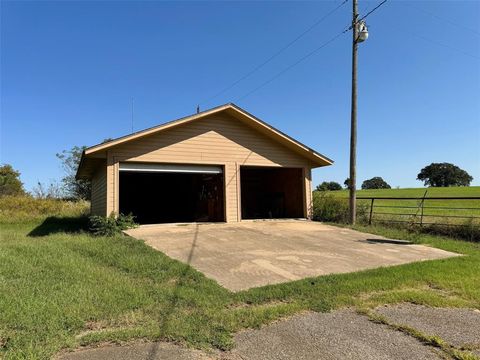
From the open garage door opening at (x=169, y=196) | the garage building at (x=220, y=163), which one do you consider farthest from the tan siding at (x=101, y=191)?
the open garage door opening at (x=169, y=196)

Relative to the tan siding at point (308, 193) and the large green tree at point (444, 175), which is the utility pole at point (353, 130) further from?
the large green tree at point (444, 175)

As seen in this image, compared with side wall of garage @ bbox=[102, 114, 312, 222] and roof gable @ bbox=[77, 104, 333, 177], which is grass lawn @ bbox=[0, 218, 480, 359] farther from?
side wall of garage @ bbox=[102, 114, 312, 222]

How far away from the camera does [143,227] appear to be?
40.6 feet

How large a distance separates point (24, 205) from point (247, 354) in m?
20.4

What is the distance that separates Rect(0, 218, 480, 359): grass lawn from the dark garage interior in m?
11.7

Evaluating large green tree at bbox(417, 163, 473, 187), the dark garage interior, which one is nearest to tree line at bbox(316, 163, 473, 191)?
large green tree at bbox(417, 163, 473, 187)

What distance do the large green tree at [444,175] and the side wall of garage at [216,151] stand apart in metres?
89.0

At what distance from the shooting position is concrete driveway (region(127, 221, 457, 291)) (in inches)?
264

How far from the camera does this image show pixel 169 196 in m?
23.6

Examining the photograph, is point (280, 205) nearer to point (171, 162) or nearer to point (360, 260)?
point (171, 162)

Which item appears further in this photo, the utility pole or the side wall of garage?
the utility pole

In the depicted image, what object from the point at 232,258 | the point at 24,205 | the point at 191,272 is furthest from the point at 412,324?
the point at 24,205

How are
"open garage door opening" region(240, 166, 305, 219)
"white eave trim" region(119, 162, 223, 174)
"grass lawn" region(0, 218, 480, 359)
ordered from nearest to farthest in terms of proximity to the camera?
"grass lawn" region(0, 218, 480, 359), "white eave trim" region(119, 162, 223, 174), "open garage door opening" region(240, 166, 305, 219)

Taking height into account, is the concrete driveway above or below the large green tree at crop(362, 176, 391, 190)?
below
